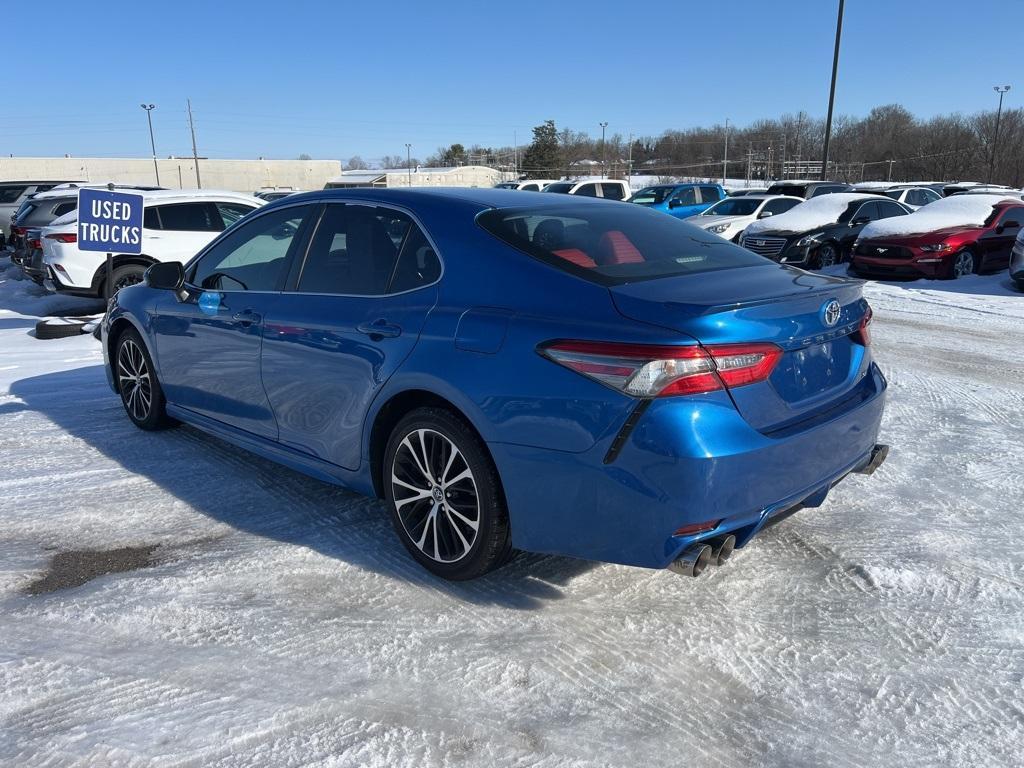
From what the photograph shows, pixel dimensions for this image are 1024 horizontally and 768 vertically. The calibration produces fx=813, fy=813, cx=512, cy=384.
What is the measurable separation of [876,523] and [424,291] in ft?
8.07

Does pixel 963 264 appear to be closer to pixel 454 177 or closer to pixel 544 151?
pixel 454 177

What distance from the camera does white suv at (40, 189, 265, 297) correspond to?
10977 mm

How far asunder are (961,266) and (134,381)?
43.1 ft

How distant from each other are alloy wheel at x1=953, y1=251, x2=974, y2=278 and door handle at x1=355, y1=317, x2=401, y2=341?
12820mm

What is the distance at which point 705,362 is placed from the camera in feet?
8.91

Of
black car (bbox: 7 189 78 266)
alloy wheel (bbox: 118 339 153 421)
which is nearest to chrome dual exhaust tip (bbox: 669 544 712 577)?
alloy wheel (bbox: 118 339 153 421)

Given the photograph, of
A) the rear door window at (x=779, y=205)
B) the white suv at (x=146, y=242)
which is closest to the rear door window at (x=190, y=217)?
the white suv at (x=146, y=242)

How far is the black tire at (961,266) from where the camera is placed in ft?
44.2

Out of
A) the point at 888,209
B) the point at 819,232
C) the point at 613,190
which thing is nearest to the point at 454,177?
the point at 613,190

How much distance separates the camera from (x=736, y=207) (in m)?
19.5

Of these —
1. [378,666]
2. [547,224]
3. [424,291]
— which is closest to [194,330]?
[424,291]

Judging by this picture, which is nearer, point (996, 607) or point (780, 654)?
point (780, 654)

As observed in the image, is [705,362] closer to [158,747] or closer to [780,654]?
[780,654]

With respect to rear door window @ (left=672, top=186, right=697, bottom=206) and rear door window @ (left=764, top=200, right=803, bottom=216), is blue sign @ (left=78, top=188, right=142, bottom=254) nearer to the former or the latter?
rear door window @ (left=764, top=200, right=803, bottom=216)
